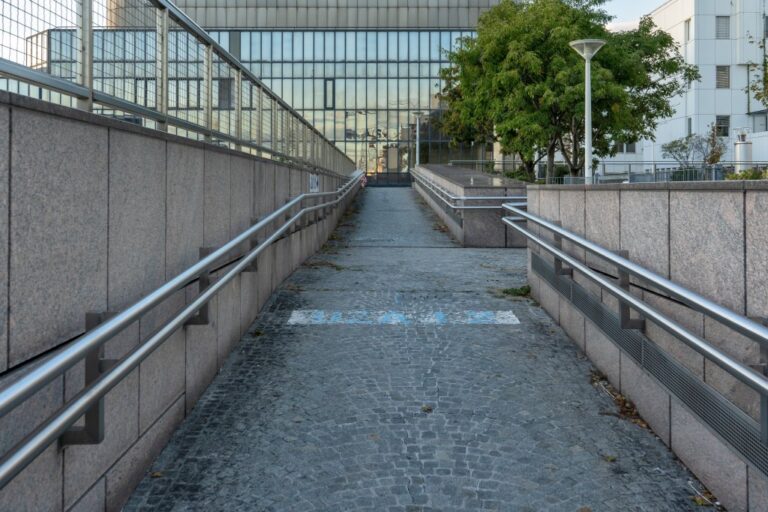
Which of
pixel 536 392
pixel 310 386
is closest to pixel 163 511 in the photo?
pixel 310 386

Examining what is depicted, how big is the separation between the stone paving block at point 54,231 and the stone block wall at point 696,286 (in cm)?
288

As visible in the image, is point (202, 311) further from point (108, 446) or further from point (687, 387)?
point (687, 387)

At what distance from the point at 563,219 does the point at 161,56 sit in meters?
3.92

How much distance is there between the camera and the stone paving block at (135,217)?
11.0 ft

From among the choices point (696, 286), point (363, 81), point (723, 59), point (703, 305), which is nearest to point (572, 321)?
point (696, 286)

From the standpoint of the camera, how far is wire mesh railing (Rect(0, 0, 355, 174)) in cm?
293

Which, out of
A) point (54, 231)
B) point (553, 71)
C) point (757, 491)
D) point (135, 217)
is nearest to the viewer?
point (54, 231)

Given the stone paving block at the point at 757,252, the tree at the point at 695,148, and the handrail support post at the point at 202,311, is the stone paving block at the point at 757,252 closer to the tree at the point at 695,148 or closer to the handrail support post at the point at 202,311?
the handrail support post at the point at 202,311

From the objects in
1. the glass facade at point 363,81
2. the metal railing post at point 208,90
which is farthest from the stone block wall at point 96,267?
the glass facade at point 363,81

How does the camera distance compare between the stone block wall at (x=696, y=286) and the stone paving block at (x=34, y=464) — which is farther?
the stone block wall at (x=696, y=286)

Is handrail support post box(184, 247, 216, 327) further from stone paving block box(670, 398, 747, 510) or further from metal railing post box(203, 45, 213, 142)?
stone paving block box(670, 398, 747, 510)

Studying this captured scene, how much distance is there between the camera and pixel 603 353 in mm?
5023

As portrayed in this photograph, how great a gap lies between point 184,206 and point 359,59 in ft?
172

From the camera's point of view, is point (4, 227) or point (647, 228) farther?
point (647, 228)
